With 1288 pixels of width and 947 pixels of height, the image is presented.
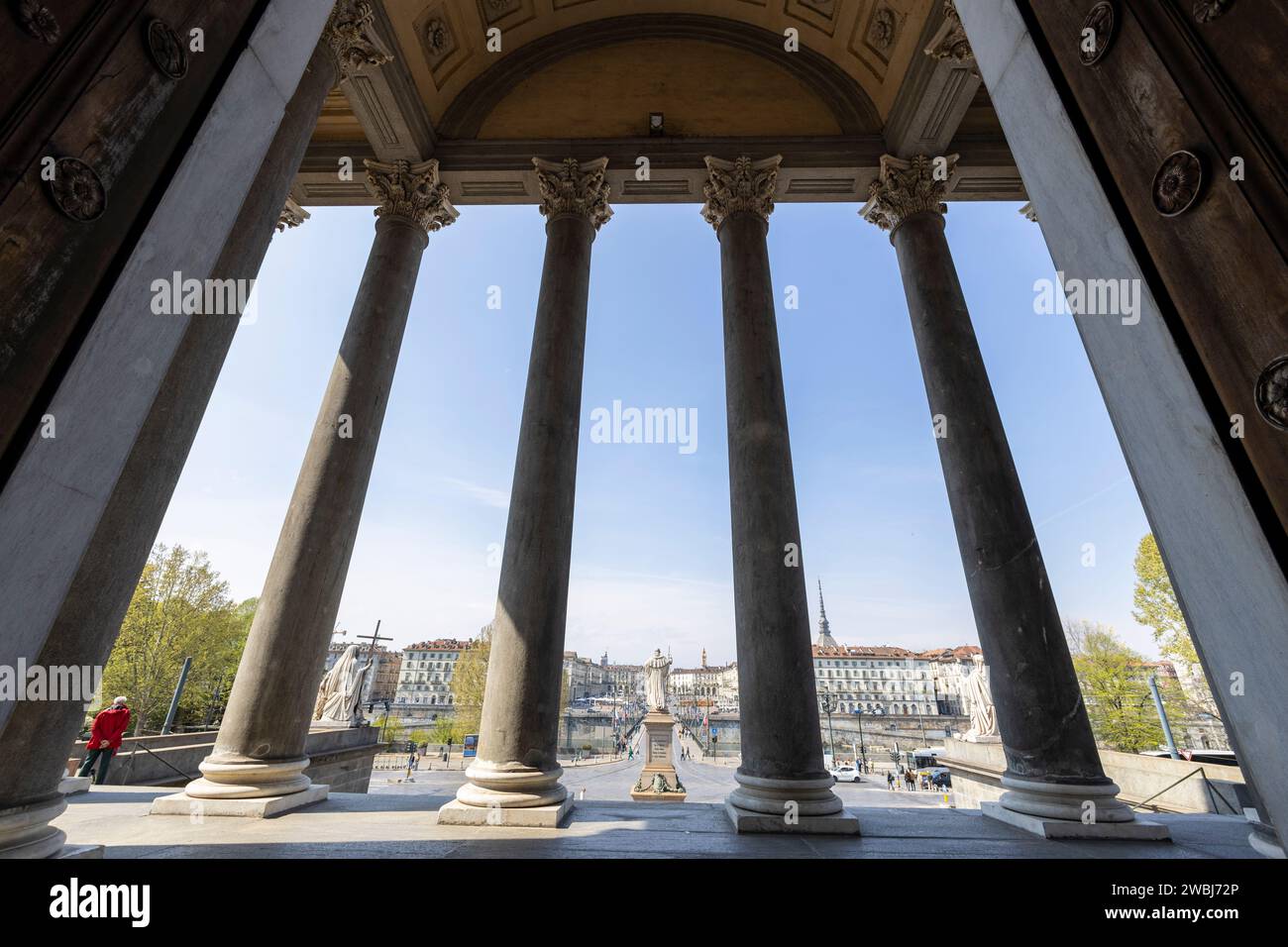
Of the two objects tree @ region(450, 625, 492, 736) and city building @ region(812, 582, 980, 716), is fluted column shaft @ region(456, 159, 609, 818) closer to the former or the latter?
tree @ region(450, 625, 492, 736)

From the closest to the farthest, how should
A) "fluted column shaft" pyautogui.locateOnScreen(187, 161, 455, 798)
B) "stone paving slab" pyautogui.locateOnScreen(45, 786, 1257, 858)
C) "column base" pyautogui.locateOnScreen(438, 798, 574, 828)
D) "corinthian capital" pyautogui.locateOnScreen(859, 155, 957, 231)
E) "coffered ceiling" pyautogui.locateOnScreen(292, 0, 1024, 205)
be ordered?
"stone paving slab" pyautogui.locateOnScreen(45, 786, 1257, 858), "column base" pyautogui.locateOnScreen(438, 798, 574, 828), "fluted column shaft" pyautogui.locateOnScreen(187, 161, 455, 798), "corinthian capital" pyautogui.locateOnScreen(859, 155, 957, 231), "coffered ceiling" pyautogui.locateOnScreen(292, 0, 1024, 205)

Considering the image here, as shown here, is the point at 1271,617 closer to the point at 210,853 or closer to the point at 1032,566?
the point at 1032,566

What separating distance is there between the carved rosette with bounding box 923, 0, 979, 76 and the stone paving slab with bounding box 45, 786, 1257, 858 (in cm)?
1956

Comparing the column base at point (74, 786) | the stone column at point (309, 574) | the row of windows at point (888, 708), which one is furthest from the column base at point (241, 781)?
the row of windows at point (888, 708)

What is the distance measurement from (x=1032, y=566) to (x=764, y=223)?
1266 cm

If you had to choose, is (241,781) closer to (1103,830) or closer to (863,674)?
(1103,830)

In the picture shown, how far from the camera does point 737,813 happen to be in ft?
34.9

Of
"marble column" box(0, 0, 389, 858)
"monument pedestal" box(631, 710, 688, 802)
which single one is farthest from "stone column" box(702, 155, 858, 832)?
"monument pedestal" box(631, 710, 688, 802)

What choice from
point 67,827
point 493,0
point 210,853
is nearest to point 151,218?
point 210,853

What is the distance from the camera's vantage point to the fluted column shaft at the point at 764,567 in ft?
36.2

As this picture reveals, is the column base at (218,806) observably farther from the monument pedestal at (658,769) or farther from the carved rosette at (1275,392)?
the carved rosette at (1275,392)

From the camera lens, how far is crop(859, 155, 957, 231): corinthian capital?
1800 centimetres

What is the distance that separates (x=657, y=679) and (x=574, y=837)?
134ft

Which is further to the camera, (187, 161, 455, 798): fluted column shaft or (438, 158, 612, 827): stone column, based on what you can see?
(187, 161, 455, 798): fluted column shaft
